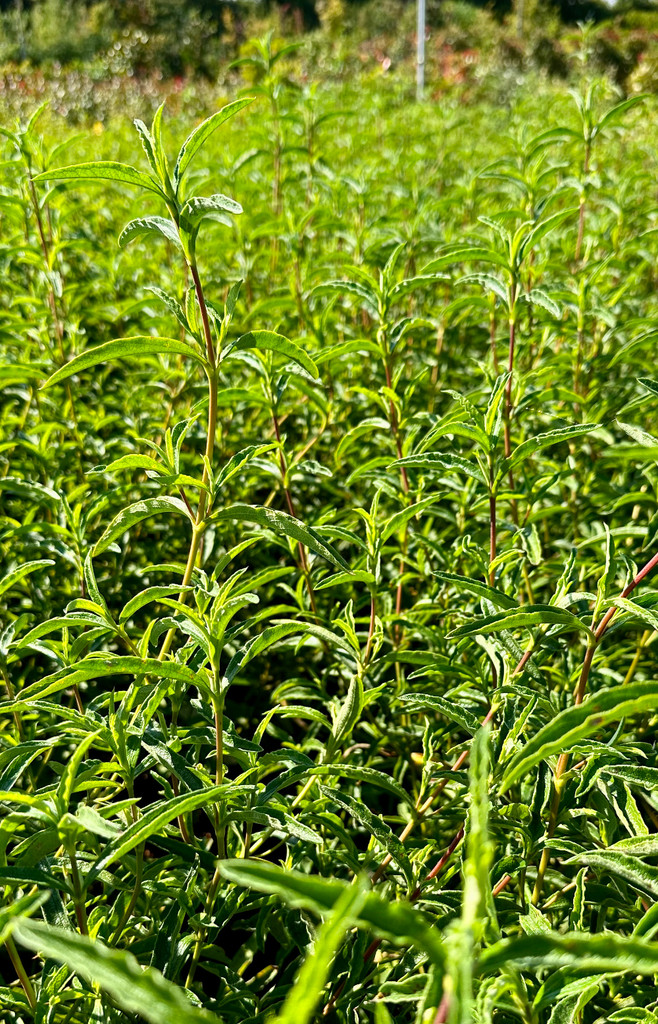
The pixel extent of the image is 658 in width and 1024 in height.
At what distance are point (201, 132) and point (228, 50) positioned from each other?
24.6 meters

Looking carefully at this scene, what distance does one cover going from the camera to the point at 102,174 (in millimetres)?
1256

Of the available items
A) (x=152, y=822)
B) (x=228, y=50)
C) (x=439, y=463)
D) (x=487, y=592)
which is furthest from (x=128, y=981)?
(x=228, y=50)

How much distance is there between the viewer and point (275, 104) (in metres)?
3.43

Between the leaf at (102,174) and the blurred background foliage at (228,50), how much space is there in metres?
13.4

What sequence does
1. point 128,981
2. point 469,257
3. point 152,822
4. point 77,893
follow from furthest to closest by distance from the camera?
point 469,257 → point 77,893 → point 152,822 → point 128,981

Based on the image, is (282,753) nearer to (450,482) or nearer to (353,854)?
(353,854)

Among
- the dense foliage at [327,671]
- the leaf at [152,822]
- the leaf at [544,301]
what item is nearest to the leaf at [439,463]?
the dense foliage at [327,671]

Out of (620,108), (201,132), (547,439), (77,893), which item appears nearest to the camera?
(77,893)

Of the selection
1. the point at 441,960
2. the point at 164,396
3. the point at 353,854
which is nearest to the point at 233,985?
the point at 353,854

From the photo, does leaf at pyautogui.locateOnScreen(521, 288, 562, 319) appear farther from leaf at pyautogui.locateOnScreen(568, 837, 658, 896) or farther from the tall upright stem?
leaf at pyautogui.locateOnScreen(568, 837, 658, 896)

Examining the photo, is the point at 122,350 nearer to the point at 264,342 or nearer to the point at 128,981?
the point at 264,342

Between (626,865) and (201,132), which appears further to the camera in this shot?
(201,132)

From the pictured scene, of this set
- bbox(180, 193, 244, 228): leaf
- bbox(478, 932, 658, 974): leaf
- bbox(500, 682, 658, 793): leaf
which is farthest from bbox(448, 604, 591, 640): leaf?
bbox(180, 193, 244, 228): leaf

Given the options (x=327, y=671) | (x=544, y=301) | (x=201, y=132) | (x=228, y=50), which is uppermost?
(x=228, y=50)
